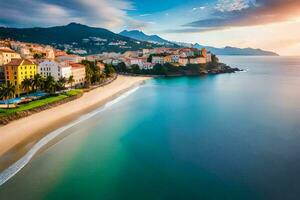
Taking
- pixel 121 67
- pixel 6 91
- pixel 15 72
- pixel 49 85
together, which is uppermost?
pixel 15 72

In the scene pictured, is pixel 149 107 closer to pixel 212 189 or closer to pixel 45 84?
pixel 45 84

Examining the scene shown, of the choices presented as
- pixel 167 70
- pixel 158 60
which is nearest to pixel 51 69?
pixel 167 70

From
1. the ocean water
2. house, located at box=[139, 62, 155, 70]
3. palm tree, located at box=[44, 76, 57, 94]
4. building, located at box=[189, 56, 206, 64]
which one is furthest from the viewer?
building, located at box=[189, 56, 206, 64]

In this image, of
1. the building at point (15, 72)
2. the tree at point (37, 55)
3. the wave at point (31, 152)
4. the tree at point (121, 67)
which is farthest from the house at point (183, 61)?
the wave at point (31, 152)

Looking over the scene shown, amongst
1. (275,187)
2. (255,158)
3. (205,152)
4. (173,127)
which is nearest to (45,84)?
(173,127)

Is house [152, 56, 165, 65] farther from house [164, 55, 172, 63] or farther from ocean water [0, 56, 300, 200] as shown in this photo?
ocean water [0, 56, 300, 200]

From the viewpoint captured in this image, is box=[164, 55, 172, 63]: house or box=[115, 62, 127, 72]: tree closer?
box=[115, 62, 127, 72]: tree

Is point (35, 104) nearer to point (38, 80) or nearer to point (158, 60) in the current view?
point (38, 80)

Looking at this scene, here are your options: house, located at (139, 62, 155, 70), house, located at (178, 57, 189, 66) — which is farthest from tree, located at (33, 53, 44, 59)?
house, located at (178, 57, 189, 66)

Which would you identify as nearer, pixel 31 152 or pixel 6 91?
pixel 31 152
